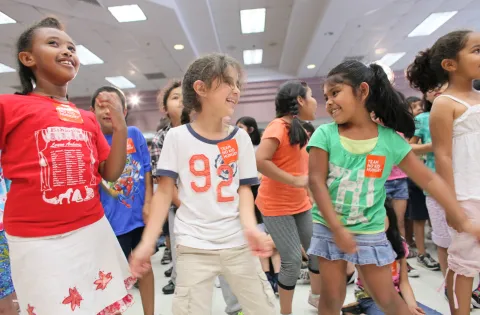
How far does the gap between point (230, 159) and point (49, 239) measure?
68cm

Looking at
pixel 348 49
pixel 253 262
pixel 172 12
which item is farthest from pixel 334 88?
pixel 348 49

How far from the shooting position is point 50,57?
1.26m

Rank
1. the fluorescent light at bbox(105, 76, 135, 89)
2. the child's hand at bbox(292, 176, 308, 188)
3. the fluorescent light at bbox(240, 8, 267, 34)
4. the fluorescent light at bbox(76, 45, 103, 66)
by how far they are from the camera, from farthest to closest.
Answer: the fluorescent light at bbox(105, 76, 135, 89) → the fluorescent light at bbox(76, 45, 103, 66) → the fluorescent light at bbox(240, 8, 267, 34) → the child's hand at bbox(292, 176, 308, 188)

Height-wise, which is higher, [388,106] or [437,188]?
[388,106]

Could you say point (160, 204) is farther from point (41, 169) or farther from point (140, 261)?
point (41, 169)

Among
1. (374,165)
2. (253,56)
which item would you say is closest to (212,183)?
(374,165)

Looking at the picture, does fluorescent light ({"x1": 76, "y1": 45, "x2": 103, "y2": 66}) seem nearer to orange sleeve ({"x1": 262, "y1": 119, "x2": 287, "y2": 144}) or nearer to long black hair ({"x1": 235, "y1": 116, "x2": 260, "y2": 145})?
long black hair ({"x1": 235, "y1": 116, "x2": 260, "y2": 145})

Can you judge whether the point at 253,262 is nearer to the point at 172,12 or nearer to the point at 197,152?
the point at 197,152

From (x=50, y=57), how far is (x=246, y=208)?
36.8 inches

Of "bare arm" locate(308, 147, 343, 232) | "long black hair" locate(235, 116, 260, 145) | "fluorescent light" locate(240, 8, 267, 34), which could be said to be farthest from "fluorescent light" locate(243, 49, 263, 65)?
"bare arm" locate(308, 147, 343, 232)

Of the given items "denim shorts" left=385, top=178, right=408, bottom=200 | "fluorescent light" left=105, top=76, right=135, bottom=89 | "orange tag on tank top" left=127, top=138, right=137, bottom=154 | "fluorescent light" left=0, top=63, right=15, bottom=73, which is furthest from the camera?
"fluorescent light" left=105, top=76, right=135, bottom=89

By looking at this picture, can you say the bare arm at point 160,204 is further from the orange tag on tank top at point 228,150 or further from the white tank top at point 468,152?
the white tank top at point 468,152

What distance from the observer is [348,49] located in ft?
27.9

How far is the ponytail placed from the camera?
4.66ft
